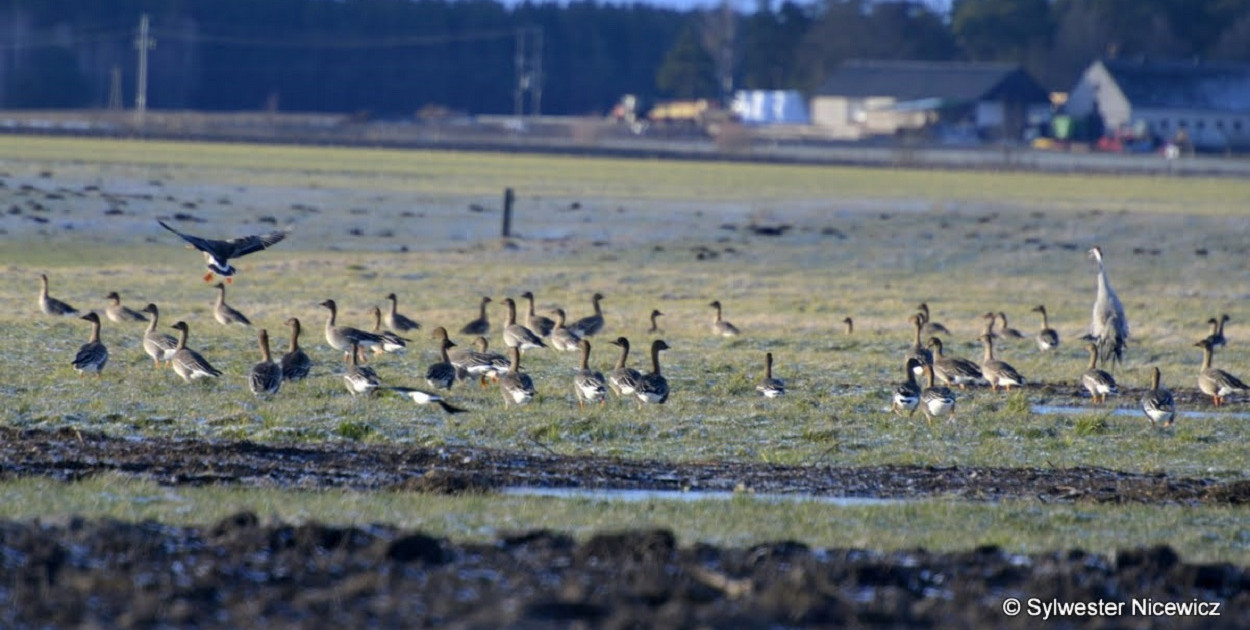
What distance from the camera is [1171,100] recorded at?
367ft

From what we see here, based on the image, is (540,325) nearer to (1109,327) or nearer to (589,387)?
(589,387)

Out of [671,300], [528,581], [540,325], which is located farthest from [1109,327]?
[528,581]

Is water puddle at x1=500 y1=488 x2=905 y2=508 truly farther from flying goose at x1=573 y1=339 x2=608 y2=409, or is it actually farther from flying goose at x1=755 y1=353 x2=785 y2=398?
flying goose at x1=755 y1=353 x2=785 y2=398

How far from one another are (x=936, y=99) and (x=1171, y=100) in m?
15.3

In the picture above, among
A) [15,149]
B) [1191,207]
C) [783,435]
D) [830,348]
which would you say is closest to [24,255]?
[830,348]

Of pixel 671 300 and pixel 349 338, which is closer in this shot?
pixel 349 338

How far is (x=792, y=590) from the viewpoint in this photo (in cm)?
787

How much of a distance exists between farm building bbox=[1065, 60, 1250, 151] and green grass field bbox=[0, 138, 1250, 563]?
47661 mm

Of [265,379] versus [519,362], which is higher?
[265,379]

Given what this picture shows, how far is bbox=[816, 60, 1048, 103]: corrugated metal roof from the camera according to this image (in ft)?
378

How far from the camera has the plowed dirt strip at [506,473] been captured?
38.1ft

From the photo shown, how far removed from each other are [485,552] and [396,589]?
949 mm

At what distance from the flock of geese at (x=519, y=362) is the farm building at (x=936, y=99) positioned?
91864 mm

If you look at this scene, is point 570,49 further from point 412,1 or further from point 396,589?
point 396,589
